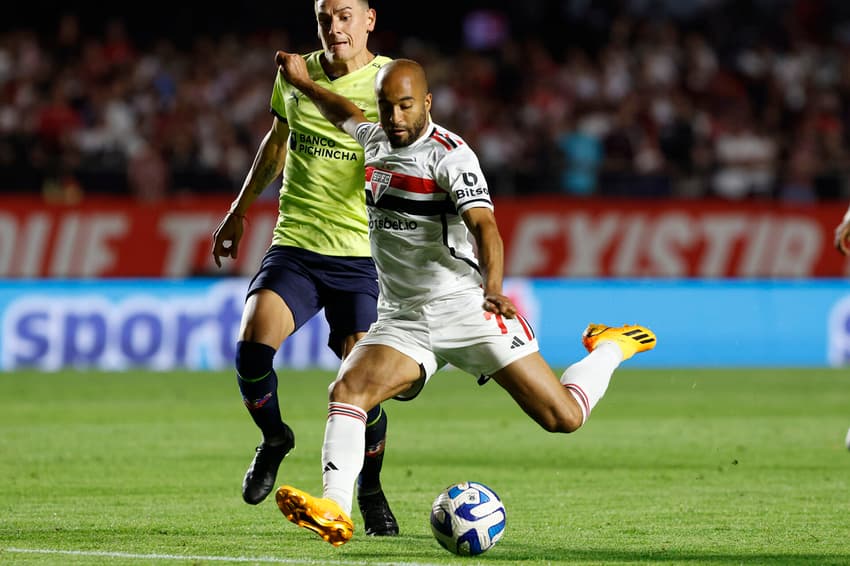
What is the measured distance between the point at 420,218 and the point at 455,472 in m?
3.58

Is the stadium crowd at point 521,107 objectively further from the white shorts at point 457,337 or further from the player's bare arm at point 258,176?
the white shorts at point 457,337

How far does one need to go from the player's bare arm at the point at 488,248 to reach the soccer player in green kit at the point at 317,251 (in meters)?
1.34

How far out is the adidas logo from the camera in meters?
7.69

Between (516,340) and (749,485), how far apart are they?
3183mm

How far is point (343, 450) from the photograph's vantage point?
637 centimetres

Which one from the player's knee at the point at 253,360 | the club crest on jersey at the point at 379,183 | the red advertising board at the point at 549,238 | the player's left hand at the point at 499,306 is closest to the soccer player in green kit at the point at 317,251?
the player's knee at the point at 253,360

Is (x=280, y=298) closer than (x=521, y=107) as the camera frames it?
Yes

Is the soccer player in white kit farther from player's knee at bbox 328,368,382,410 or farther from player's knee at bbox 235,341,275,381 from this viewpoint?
player's knee at bbox 235,341,275,381

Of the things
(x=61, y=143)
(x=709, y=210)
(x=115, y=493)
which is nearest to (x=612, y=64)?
(x=709, y=210)

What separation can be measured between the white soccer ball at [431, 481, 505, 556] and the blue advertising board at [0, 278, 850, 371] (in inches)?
445

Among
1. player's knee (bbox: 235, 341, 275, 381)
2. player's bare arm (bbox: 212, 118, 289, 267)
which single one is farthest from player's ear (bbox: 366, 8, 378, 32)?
player's knee (bbox: 235, 341, 275, 381)

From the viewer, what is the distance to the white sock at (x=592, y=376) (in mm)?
6996

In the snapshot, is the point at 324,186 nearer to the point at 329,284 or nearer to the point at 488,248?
the point at 329,284

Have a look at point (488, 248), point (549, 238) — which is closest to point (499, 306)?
point (488, 248)
